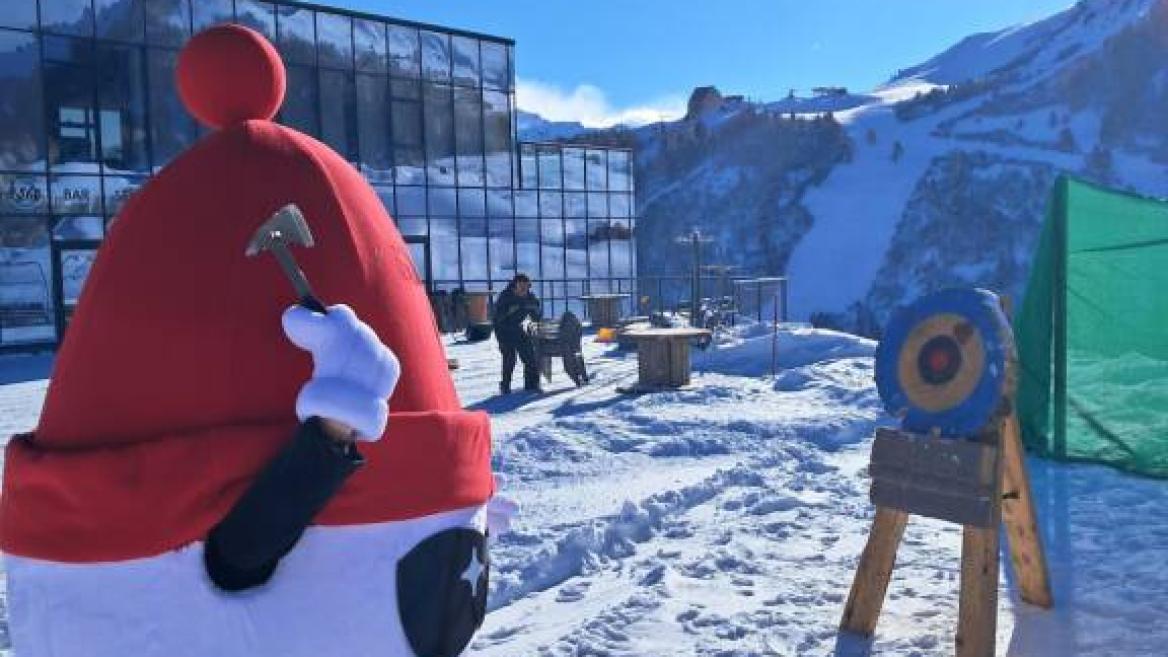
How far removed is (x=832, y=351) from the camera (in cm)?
1304

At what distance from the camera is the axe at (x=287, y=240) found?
1438 mm

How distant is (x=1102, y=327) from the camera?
648 cm

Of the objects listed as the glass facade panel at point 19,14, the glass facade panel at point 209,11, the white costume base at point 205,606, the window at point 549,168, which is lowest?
the white costume base at point 205,606

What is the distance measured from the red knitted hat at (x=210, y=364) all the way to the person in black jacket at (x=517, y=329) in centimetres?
906

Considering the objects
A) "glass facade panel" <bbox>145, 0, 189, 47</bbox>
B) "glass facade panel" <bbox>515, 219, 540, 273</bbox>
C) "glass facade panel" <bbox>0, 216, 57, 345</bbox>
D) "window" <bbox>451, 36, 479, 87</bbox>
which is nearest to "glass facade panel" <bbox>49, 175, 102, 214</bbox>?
"glass facade panel" <bbox>0, 216, 57, 345</bbox>

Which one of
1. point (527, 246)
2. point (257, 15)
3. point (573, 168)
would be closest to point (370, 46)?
point (257, 15)

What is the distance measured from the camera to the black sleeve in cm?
142

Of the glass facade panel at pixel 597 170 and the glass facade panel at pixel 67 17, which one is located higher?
the glass facade panel at pixel 67 17

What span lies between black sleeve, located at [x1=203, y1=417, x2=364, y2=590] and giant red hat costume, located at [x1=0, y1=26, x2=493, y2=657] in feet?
0.12

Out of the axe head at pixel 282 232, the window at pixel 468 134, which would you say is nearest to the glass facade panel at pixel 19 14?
the window at pixel 468 134

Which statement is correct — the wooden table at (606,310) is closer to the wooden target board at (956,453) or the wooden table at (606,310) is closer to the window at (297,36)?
the window at (297,36)

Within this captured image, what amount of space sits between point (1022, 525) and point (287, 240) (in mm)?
3509

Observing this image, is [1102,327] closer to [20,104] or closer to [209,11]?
[20,104]

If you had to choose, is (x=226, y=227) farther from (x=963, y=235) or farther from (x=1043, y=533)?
(x=963, y=235)
